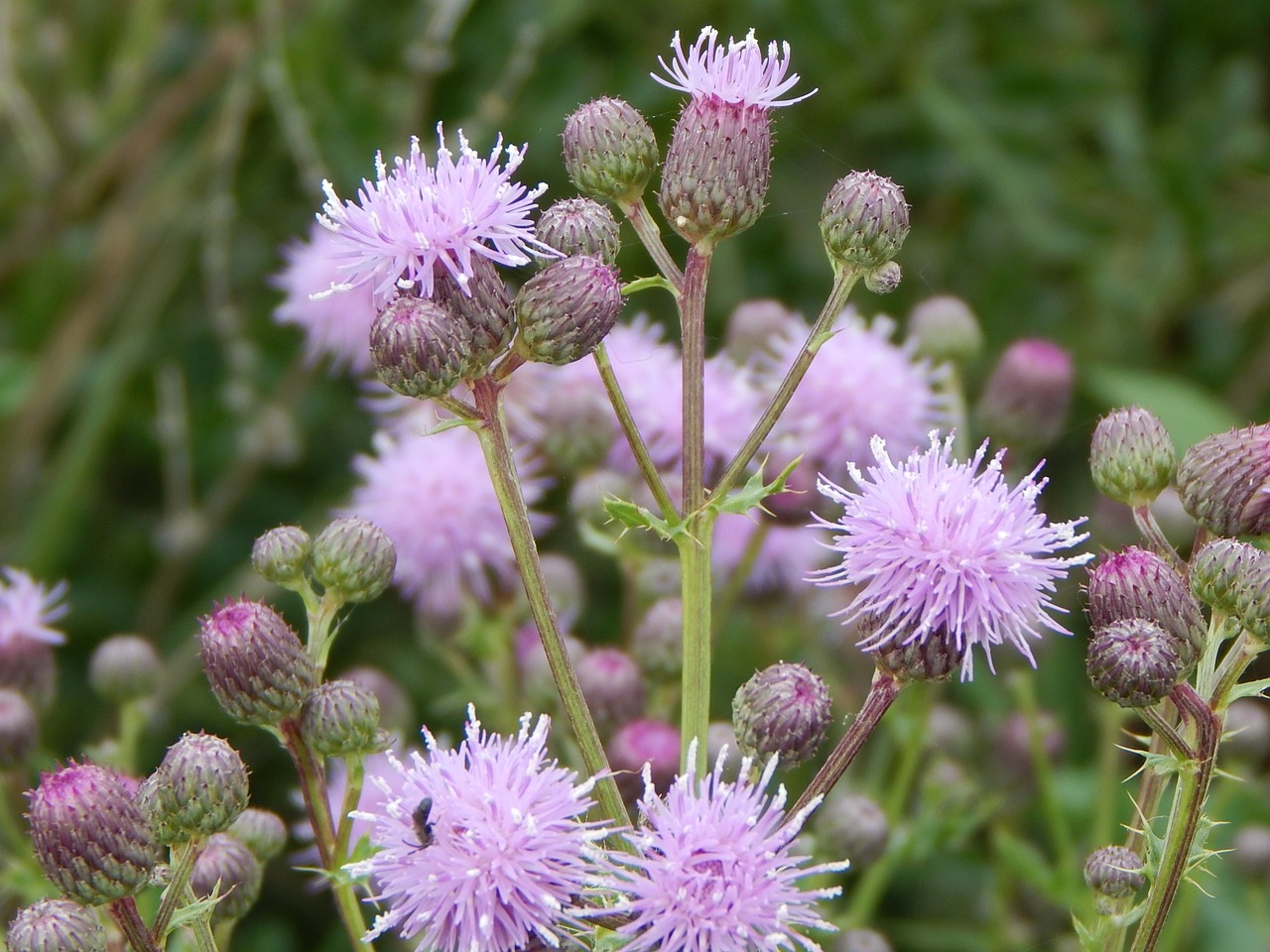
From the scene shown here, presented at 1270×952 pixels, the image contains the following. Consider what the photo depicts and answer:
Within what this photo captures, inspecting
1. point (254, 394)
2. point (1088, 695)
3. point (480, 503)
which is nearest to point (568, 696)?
point (480, 503)

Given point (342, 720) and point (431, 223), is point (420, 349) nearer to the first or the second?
point (431, 223)

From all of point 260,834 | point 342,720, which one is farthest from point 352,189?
point 342,720

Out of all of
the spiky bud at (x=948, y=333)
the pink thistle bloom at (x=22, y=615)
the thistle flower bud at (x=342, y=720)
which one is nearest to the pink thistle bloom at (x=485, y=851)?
the thistle flower bud at (x=342, y=720)

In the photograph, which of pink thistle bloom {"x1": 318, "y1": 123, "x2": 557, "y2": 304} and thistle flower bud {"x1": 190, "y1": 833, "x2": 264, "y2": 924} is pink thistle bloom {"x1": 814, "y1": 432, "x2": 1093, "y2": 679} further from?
thistle flower bud {"x1": 190, "y1": 833, "x2": 264, "y2": 924}

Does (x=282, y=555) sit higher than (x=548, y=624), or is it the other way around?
(x=282, y=555)

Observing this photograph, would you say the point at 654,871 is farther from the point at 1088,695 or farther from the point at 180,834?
the point at 1088,695

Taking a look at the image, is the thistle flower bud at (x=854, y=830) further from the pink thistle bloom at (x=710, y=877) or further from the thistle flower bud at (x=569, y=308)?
the thistle flower bud at (x=569, y=308)
